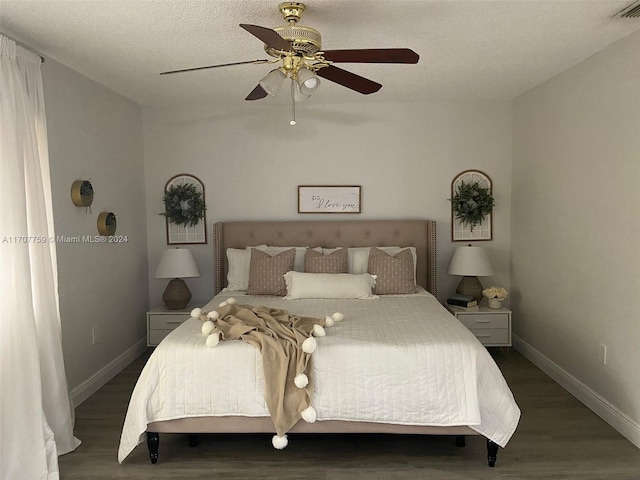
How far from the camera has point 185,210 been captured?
16.1 feet

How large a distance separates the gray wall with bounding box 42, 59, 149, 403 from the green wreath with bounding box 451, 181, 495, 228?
317 cm

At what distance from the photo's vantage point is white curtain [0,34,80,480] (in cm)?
266

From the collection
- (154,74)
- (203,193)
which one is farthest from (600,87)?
(203,193)

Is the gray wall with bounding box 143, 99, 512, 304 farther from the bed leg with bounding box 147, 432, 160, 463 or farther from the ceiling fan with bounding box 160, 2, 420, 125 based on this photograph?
the bed leg with bounding box 147, 432, 160, 463

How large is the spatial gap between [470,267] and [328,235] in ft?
4.54

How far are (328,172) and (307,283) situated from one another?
1388mm

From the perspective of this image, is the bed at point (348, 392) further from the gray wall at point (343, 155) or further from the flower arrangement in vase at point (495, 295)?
the gray wall at point (343, 155)

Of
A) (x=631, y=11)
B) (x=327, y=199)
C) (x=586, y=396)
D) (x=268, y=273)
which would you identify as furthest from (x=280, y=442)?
(x=631, y=11)

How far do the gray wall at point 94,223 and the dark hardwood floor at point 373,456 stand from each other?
725 millimetres

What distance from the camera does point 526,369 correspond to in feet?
14.2

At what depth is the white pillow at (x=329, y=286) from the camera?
407cm

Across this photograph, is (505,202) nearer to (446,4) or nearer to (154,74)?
(446,4)

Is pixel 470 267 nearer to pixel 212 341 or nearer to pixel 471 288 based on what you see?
pixel 471 288

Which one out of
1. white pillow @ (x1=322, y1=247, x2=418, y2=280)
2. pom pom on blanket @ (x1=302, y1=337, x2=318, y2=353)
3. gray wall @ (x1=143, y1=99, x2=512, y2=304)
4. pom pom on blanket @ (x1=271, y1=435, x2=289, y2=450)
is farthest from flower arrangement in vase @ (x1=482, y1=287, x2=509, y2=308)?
pom pom on blanket @ (x1=271, y1=435, x2=289, y2=450)
